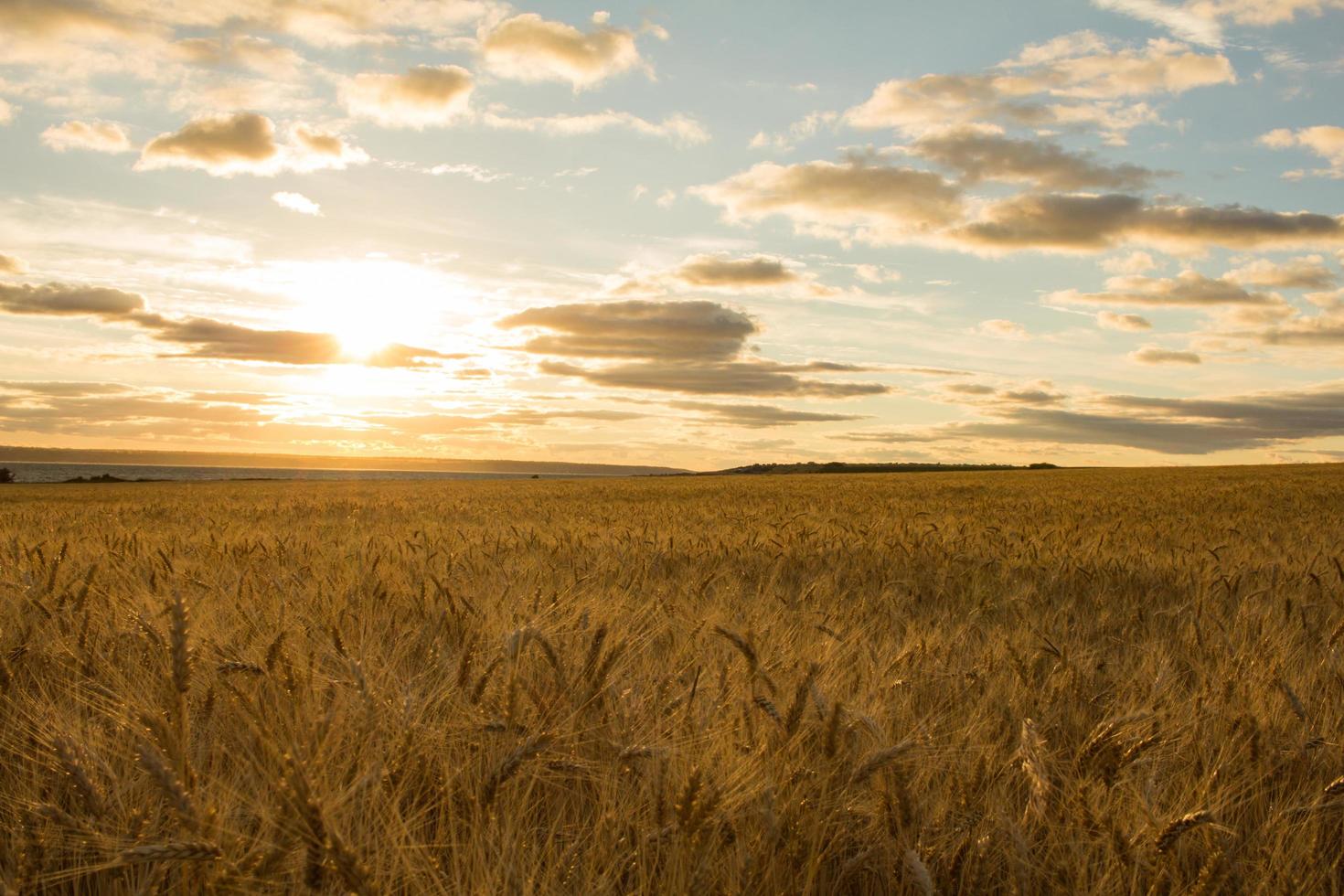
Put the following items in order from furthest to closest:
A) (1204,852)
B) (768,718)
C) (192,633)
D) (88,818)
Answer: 1. (192,633)
2. (768,718)
3. (1204,852)
4. (88,818)

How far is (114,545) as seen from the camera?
6.09 meters

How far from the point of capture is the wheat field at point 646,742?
1564 mm

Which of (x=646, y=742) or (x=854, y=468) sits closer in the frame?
(x=646, y=742)

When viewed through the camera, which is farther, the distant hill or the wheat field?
the distant hill

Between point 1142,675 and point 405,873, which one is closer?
point 405,873

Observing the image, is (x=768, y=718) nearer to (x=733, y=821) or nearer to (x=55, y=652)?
(x=733, y=821)

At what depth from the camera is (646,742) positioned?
2.02m

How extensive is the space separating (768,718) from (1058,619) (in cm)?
255

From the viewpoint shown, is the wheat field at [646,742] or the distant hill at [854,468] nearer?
the wheat field at [646,742]

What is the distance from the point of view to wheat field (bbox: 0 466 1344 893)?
1564 millimetres

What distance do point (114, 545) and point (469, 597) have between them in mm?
4079

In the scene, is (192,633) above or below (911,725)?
above

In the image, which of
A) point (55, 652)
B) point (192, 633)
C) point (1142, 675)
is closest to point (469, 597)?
point (192, 633)

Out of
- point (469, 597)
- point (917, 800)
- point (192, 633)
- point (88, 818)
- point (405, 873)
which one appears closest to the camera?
point (405, 873)
